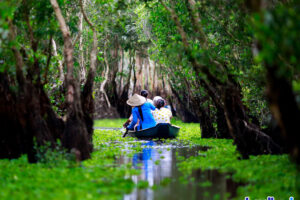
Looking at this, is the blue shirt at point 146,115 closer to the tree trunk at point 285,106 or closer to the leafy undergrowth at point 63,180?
the leafy undergrowth at point 63,180

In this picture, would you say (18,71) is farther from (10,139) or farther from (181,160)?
(181,160)

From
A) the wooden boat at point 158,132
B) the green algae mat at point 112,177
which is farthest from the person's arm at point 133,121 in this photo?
the green algae mat at point 112,177

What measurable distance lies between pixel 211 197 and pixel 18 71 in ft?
20.3

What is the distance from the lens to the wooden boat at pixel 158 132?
21422mm

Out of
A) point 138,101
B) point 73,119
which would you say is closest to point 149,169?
point 73,119

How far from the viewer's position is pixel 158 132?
21734mm

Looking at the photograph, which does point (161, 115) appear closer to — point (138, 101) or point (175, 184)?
point (138, 101)

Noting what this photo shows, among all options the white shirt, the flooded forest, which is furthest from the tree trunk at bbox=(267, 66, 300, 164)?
the white shirt

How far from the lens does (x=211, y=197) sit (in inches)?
303

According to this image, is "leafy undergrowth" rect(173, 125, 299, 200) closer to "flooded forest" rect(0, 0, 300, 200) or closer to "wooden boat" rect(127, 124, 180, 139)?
"flooded forest" rect(0, 0, 300, 200)

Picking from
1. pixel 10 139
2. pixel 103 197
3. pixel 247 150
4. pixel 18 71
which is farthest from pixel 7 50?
pixel 247 150

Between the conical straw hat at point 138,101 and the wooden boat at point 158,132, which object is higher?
the conical straw hat at point 138,101

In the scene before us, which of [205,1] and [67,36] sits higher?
[205,1]

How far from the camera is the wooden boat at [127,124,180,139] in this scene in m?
21.4
